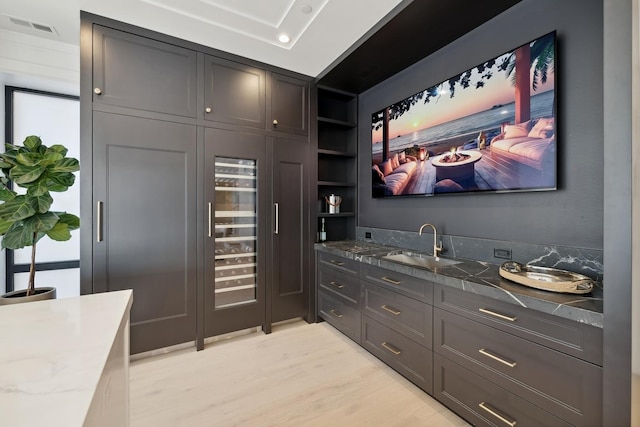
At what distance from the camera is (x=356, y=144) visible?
3.39 m

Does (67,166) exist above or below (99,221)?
above

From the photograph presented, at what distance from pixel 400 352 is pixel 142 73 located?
3015 mm

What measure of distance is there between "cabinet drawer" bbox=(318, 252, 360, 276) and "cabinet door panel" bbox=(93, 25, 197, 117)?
187 cm

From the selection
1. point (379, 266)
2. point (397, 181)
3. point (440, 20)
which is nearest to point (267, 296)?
point (379, 266)

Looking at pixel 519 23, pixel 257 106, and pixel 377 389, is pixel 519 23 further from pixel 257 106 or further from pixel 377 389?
pixel 377 389

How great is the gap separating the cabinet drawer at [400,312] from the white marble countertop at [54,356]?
1633 mm

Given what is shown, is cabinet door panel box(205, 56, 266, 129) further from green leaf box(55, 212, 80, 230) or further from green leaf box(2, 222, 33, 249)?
green leaf box(2, 222, 33, 249)

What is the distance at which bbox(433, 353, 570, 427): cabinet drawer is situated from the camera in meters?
1.28

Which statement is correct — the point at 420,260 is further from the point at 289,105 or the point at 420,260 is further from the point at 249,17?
the point at 249,17

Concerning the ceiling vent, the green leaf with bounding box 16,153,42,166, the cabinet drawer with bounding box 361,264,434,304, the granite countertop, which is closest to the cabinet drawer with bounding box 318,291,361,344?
the cabinet drawer with bounding box 361,264,434,304

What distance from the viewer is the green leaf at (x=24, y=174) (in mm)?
1836

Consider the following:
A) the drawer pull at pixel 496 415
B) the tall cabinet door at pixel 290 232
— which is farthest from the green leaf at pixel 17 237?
the drawer pull at pixel 496 415

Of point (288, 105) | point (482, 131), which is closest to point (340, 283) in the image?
point (482, 131)

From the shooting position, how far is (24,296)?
203 centimetres
